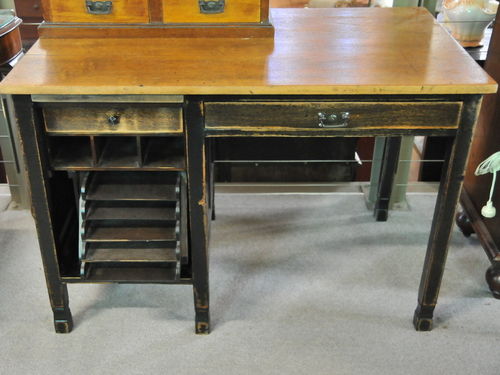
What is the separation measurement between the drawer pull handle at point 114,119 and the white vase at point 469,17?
4.57 ft

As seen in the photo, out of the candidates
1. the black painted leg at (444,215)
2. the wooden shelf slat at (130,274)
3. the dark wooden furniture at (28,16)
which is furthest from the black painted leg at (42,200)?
the black painted leg at (444,215)

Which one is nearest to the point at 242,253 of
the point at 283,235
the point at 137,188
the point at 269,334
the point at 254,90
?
the point at 283,235

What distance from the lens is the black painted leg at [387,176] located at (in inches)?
97.6

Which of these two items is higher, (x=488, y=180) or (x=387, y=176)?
(x=488, y=180)

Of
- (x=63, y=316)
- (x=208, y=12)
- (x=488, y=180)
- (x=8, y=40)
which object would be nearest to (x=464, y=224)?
(x=488, y=180)

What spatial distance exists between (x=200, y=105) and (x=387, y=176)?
1138 mm

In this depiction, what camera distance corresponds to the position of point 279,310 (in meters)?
2.14

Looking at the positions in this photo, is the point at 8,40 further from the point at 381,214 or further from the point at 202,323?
the point at 381,214

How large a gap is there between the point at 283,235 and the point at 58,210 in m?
0.95

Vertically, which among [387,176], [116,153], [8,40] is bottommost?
[387,176]

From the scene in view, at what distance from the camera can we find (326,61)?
5.76 feet

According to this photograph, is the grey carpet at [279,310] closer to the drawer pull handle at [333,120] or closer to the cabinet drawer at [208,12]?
the drawer pull handle at [333,120]

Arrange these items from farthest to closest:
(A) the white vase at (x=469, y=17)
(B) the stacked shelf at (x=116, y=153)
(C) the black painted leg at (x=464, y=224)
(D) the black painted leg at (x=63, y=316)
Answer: (C) the black painted leg at (x=464, y=224) → (A) the white vase at (x=469, y=17) → (D) the black painted leg at (x=63, y=316) → (B) the stacked shelf at (x=116, y=153)

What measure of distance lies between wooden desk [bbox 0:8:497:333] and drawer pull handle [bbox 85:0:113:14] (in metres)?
0.10
